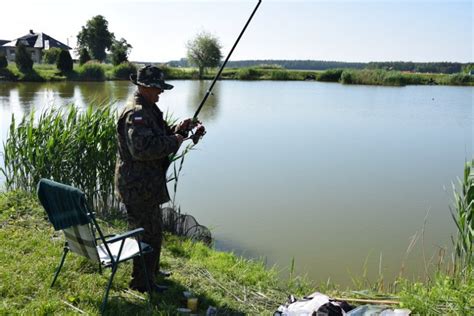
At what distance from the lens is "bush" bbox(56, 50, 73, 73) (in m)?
31.3

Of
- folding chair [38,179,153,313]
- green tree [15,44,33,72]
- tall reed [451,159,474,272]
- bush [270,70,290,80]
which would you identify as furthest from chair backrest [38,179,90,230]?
bush [270,70,290,80]

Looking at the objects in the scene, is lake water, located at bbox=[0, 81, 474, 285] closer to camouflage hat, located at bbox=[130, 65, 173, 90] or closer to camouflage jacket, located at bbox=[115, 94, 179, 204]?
camouflage jacket, located at bbox=[115, 94, 179, 204]

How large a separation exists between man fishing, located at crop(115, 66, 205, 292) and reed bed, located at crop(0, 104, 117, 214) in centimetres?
196

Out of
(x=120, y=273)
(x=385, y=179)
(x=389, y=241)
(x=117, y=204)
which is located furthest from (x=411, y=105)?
(x=120, y=273)

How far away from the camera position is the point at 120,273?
3.25m

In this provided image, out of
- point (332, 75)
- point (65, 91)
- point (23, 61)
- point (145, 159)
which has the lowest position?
point (145, 159)

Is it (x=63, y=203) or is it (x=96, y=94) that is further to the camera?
(x=96, y=94)

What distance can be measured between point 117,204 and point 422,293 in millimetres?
3496

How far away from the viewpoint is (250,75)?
45.7m

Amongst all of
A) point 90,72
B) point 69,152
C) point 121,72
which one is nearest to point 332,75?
point 121,72

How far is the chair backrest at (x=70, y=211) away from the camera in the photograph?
2.43 meters

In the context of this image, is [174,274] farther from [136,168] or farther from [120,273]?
[136,168]

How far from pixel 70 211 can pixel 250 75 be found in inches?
1737

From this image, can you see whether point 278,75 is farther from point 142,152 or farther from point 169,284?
point 142,152
